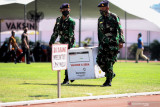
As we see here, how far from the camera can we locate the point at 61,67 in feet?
26.1

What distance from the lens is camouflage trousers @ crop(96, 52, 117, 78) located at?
35.0 feet

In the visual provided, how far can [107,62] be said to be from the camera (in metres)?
10.7

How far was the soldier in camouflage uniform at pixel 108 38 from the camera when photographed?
1051cm

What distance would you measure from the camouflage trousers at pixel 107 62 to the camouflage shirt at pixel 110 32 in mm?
170

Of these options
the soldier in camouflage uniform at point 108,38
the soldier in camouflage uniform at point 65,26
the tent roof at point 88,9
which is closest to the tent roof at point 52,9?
the tent roof at point 88,9

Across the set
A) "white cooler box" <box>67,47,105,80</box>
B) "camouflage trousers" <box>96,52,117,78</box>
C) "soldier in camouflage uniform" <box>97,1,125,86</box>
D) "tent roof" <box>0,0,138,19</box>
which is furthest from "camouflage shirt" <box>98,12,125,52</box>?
"tent roof" <box>0,0,138,19</box>

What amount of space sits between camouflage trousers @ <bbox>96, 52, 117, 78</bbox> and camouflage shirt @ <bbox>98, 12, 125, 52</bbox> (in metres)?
0.17

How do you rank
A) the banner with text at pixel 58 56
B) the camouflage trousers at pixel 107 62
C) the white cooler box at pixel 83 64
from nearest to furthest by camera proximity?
the banner with text at pixel 58 56 < the camouflage trousers at pixel 107 62 < the white cooler box at pixel 83 64

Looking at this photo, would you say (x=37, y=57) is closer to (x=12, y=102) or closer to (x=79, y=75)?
(x=79, y=75)

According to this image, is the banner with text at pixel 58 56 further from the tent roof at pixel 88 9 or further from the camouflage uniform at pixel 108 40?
the tent roof at pixel 88 9

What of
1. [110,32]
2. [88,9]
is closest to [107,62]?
[110,32]

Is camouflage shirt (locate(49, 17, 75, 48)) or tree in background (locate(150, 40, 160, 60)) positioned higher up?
camouflage shirt (locate(49, 17, 75, 48))

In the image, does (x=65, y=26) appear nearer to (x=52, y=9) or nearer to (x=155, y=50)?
(x=52, y=9)

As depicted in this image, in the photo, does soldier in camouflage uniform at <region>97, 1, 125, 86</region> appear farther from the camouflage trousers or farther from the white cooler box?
the white cooler box
